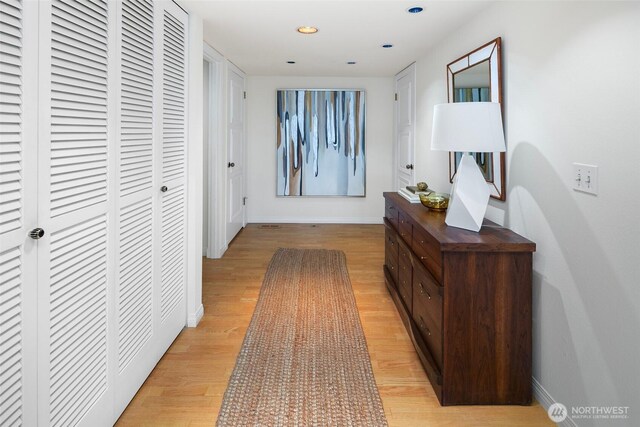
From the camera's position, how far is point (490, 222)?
106 inches

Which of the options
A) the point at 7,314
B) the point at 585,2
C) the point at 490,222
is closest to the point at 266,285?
the point at 490,222

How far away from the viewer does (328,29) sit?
3.64 meters

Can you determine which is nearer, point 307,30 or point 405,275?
point 405,275

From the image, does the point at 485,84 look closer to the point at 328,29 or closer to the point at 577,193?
the point at 577,193

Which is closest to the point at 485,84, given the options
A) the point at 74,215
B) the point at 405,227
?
the point at 405,227

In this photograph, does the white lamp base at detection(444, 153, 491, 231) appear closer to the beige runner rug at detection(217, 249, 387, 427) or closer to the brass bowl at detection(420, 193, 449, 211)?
the brass bowl at detection(420, 193, 449, 211)

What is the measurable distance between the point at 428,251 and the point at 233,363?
1.27 metres

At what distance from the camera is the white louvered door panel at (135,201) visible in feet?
6.53

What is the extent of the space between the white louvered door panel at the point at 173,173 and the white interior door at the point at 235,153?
8.16 ft

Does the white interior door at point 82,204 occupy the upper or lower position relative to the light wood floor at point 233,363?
upper

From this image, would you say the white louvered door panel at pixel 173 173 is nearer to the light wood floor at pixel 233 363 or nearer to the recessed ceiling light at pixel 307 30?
the light wood floor at pixel 233 363

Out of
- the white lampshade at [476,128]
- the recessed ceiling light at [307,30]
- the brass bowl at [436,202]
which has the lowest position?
the brass bowl at [436,202]

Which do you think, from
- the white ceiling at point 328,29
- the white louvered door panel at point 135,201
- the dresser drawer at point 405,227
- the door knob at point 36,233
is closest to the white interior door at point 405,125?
the white ceiling at point 328,29

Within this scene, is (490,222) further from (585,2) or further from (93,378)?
(93,378)
